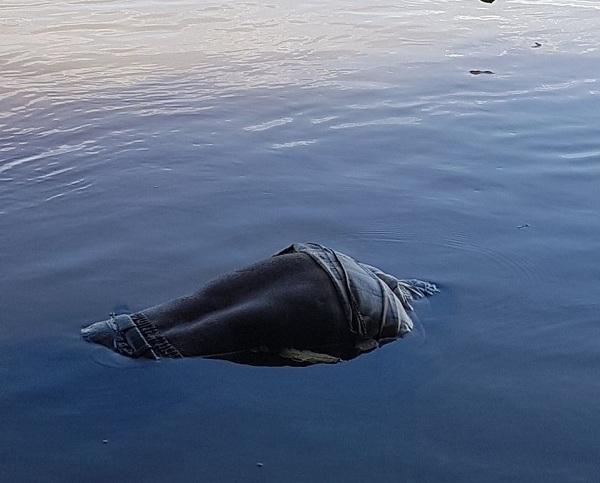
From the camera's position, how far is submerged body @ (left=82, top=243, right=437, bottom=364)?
438 cm

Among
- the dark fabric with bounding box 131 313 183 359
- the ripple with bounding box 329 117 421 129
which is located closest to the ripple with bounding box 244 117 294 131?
the ripple with bounding box 329 117 421 129

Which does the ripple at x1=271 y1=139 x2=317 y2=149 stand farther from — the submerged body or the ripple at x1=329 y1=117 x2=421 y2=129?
the submerged body

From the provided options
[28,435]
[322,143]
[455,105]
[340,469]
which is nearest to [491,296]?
[340,469]

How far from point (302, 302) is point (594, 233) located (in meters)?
2.50

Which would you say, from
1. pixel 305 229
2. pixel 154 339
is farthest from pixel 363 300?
pixel 305 229

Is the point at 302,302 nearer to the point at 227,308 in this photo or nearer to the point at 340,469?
the point at 227,308

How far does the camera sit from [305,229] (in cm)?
621

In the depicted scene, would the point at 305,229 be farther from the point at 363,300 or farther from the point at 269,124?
the point at 269,124

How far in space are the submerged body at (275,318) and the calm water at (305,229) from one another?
0.35 feet

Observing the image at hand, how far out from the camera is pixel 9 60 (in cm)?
1069

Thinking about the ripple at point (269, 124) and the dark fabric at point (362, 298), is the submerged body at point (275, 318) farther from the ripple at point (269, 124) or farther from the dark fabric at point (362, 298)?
the ripple at point (269, 124)

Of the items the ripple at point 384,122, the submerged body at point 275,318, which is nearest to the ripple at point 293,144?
the ripple at point 384,122

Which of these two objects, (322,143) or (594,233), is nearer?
(594,233)

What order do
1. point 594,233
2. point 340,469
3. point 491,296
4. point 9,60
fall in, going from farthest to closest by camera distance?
point 9,60
point 594,233
point 491,296
point 340,469
